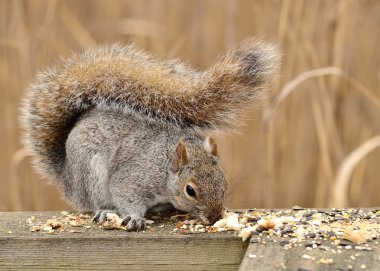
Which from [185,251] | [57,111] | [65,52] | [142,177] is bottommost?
[185,251]

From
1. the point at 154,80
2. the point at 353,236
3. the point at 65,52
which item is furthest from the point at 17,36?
the point at 353,236

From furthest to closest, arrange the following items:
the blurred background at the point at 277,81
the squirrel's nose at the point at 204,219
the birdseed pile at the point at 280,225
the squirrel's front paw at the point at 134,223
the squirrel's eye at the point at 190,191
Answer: the blurred background at the point at 277,81
the squirrel's eye at the point at 190,191
the squirrel's nose at the point at 204,219
the squirrel's front paw at the point at 134,223
the birdseed pile at the point at 280,225

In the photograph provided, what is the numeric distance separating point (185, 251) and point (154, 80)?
0.78m

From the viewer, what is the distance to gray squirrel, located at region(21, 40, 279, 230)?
8.01 feet

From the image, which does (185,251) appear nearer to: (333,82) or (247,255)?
(247,255)

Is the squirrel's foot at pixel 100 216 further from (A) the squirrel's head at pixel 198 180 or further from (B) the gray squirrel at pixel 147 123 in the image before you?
(A) the squirrel's head at pixel 198 180

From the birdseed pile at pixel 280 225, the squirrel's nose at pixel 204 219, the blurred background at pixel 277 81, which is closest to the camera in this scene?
the birdseed pile at pixel 280 225

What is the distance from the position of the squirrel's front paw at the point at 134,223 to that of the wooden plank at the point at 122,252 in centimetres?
11

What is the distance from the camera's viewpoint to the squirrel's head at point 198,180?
2359 mm

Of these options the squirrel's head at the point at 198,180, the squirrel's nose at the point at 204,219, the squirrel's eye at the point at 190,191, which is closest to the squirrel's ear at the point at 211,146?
the squirrel's head at the point at 198,180

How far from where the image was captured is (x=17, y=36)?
3535 mm

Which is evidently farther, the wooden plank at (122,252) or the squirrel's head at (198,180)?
the squirrel's head at (198,180)

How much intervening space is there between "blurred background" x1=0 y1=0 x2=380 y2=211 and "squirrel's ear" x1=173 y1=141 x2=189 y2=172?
2.22 ft

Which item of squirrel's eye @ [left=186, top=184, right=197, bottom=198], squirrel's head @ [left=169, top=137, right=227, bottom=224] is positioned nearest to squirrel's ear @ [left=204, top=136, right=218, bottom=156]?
squirrel's head @ [left=169, top=137, right=227, bottom=224]
